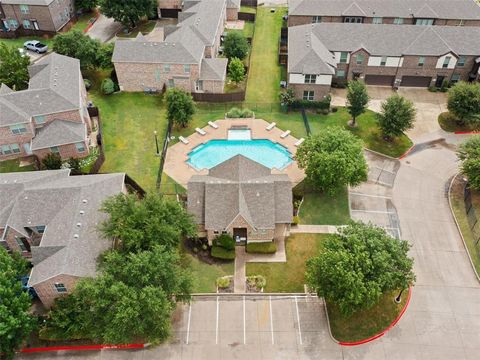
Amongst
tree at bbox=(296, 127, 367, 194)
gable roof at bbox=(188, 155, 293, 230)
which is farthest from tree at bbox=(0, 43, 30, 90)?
tree at bbox=(296, 127, 367, 194)

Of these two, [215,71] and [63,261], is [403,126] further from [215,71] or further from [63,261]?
[63,261]

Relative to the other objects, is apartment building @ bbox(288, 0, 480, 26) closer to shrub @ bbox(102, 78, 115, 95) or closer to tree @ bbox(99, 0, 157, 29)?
tree @ bbox(99, 0, 157, 29)

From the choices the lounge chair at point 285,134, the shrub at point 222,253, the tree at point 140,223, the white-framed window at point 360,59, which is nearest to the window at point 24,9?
the lounge chair at point 285,134

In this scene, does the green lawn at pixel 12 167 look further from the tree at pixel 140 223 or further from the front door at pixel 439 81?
the front door at pixel 439 81

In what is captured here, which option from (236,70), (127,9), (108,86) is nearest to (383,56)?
(236,70)

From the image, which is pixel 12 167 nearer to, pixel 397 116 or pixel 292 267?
pixel 292 267

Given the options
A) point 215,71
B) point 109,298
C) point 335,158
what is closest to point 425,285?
point 335,158
